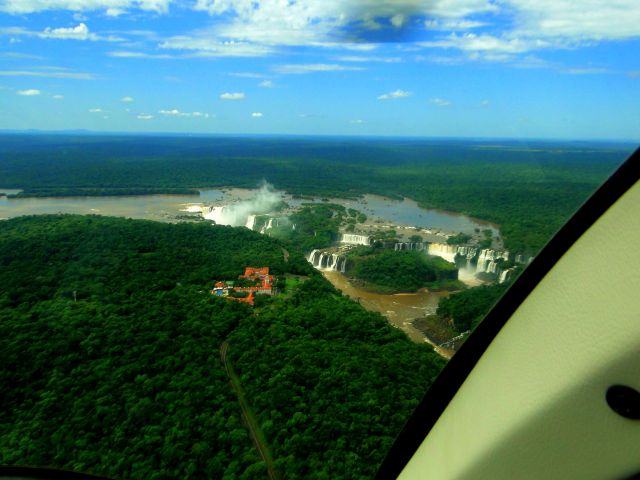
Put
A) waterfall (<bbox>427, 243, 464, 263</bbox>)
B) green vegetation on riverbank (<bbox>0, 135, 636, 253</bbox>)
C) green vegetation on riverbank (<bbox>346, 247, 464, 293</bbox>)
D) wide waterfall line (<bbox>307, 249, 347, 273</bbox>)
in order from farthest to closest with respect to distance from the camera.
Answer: green vegetation on riverbank (<bbox>0, 135, 636, 253</bbox>)
wide waterfall line (<bbox>307, 249, 347, 273</bbox>)
waterfall (<bbox>427, 243, 464, 263</bbox>)
green vegetation on riverbank (<bbox>346, 247, 464, 293</bbox>)

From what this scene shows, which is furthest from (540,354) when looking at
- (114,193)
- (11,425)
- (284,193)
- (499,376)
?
(284,193)

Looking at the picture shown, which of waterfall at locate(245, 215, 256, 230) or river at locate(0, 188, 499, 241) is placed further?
waterfall at locate(245, 215, 256, 230)

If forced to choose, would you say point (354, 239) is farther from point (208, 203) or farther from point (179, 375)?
point (179, 375)

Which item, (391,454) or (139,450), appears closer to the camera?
(391,454)

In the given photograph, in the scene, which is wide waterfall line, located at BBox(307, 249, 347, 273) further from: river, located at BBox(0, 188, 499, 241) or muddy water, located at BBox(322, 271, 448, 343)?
river, located at BBox(0, 188, 499, 241)

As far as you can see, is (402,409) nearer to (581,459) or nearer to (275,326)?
(275,326)

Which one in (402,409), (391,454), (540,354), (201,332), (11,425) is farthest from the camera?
(201,332)

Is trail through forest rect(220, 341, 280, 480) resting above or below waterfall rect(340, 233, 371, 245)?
above

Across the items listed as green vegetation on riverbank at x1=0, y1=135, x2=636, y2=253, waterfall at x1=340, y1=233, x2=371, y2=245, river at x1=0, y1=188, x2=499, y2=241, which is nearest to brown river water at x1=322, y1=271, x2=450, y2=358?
green vegetation on riverbank at x1=0, y1=135, x2=636, y2=253

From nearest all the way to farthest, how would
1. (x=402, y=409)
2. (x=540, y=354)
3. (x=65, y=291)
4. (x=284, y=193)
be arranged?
1. (x=540, y=354)
2. (x=402, y=409)
3. (x=65, y=291)
4. (x=284, y=193)
